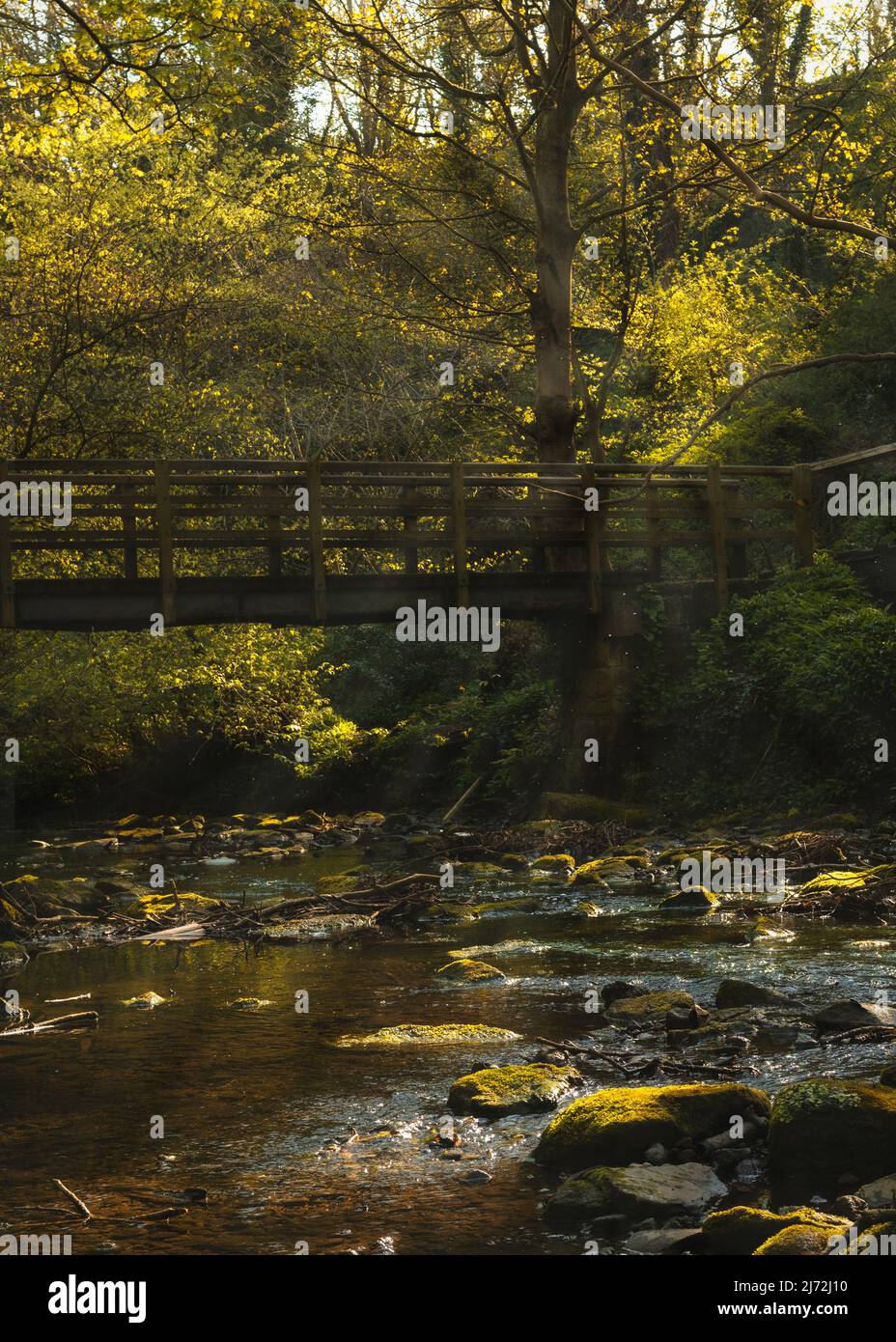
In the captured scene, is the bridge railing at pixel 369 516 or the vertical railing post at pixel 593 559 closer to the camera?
the bridge railing at pixel 369 516

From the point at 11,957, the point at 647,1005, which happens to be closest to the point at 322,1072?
the point at 647,1005

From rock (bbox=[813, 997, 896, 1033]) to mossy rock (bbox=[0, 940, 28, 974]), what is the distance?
6.68 meters

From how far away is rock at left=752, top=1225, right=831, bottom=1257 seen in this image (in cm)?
509

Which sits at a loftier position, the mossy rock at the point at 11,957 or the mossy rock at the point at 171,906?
the mossy rock at the point at 171,906

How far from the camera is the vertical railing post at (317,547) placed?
18.3 m

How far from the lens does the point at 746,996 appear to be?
30.5 ft

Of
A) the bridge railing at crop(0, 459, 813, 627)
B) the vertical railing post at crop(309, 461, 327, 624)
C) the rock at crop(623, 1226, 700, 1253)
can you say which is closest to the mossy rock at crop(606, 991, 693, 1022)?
the rock at crop(623, 1226, 700, 1253)

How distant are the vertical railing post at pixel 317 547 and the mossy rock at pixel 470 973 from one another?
818 centimetres

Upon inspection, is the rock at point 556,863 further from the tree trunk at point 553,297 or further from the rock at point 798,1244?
the rock at point 798,1244

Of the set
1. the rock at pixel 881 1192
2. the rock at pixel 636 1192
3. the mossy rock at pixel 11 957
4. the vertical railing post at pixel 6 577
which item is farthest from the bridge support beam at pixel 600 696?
the rock at pixel 881 1192

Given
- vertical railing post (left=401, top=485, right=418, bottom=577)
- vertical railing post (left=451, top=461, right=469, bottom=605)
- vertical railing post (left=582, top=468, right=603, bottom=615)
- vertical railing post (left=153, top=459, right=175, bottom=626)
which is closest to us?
vertical railing post (left=153, top=459, right=175, bottom=626)

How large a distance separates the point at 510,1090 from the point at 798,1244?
2.58 meters

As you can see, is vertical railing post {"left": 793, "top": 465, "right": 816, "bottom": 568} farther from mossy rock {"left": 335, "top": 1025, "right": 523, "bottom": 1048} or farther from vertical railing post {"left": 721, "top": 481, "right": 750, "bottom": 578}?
mossy rock {"left": 335, "top": 1025, "right": 523, "bottom": 1048}
